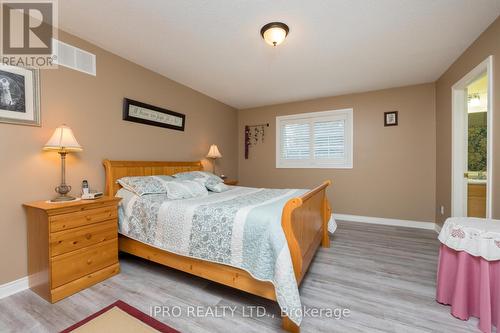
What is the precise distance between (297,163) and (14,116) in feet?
13.7

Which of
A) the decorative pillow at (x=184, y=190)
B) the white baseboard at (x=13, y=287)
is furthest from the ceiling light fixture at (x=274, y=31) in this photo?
the white baseboard at (x=13, y=287)

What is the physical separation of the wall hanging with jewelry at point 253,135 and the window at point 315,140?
37cm

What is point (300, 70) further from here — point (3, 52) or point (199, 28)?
point (3, 52)

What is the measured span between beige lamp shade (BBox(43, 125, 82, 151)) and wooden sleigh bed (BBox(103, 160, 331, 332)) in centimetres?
54

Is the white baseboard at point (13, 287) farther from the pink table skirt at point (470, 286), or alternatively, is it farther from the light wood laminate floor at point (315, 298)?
the pink table skirt at point (470, 286)

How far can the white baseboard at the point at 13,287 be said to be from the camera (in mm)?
1828

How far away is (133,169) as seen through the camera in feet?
9.24

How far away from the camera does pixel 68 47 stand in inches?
88.6

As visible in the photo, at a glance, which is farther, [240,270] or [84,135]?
[84,135]

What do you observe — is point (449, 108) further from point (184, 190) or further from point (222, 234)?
point (184, 190)

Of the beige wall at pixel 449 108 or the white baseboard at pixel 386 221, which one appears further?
the white baseboard at pixel 386 221

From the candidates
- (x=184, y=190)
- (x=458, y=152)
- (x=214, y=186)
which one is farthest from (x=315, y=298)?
(x=458, y=152)

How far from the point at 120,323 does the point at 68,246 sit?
942mm

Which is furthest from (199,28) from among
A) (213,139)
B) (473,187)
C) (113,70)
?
(473,187)
